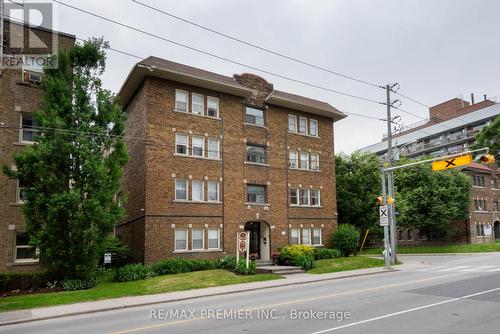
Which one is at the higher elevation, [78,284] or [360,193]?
[360,193]

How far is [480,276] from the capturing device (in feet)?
62.0

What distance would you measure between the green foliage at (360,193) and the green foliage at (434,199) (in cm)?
958

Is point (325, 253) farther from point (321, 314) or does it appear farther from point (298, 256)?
point (321, 314)

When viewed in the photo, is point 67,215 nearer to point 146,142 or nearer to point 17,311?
point 17,311

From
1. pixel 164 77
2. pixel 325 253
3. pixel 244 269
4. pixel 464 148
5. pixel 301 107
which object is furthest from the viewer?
pixel 464 148

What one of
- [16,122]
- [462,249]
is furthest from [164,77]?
[462,249]

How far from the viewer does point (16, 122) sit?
21781 mm

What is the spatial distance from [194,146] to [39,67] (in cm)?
968

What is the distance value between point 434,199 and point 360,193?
43.3 feet

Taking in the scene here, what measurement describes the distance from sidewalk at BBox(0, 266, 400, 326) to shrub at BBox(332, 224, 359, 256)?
8781mm

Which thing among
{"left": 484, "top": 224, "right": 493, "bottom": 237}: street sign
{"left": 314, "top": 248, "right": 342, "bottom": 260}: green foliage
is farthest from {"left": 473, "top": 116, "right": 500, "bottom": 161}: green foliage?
{"left": 314, "top": 248, "right": 342, "bottom": 260}: green foliage

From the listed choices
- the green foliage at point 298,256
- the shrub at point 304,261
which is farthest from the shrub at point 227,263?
the shrub at point 304,261

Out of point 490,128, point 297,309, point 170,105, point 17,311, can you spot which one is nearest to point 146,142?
point 170,105

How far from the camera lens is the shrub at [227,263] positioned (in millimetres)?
23750
